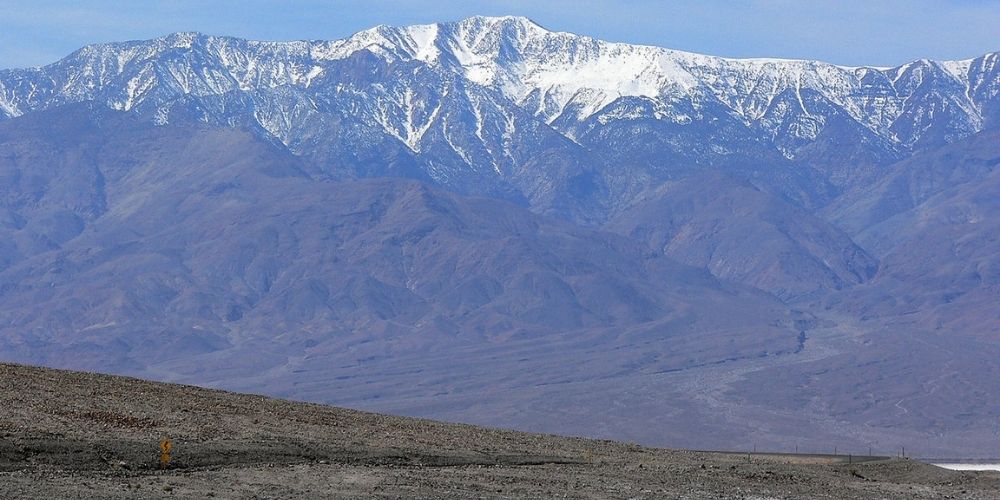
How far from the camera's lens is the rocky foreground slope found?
109ft

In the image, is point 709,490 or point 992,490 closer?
point 709,490

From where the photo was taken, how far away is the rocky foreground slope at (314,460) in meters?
33.2

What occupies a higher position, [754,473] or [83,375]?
[83,375]

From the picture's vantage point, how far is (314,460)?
122 feet

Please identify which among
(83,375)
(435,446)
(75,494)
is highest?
(83,375)

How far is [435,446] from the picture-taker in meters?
42.2

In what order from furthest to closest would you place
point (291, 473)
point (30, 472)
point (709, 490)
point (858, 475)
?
point (858, 475) → point (709, 490) → point (291, 473) → point (30, 472)

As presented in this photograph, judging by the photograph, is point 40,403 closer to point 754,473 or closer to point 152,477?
point 152,477

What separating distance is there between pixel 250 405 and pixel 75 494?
16.3 metres

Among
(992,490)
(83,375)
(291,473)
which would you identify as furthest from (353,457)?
(992,490)

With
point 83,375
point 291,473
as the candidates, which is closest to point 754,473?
point 291,473

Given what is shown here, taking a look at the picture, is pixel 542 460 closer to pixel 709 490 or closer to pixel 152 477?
pixel 709 490

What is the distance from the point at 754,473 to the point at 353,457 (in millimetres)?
10475

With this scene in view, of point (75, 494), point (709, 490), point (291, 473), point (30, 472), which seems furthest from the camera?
Result: point (709, 490)
